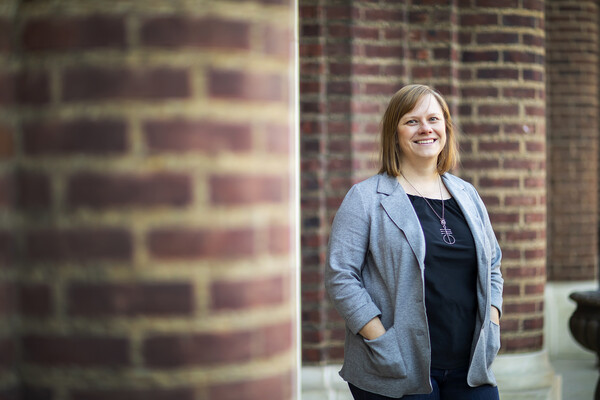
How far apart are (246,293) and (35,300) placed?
0.37 metres

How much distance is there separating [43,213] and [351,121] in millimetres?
2971

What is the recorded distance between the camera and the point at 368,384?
2.47 meters

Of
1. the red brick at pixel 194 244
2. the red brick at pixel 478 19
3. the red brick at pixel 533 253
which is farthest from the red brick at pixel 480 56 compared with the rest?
the red brick at pixel 194 244

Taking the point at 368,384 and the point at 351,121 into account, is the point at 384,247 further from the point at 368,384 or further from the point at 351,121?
the point at 351,121

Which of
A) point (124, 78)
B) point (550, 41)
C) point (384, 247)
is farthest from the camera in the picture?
point (550, 41)

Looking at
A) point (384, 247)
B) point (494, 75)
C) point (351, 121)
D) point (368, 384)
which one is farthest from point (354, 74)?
point (368, 384)

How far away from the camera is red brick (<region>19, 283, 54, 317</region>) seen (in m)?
1.23

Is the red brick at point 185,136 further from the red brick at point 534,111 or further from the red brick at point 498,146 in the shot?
the red brick at point 534,111

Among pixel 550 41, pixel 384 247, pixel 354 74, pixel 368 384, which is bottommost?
pixel 368 384

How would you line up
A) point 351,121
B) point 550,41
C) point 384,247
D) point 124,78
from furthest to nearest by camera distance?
point 550,41 → point 351,121 → point 384,247 → point 124,78

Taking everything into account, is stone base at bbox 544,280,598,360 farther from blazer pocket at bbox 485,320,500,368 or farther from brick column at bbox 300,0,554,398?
blazer pocket at bbox 485,320,500,368

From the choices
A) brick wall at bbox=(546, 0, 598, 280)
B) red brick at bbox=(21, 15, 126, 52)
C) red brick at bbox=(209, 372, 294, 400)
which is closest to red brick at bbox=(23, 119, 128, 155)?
red brick at bbox=(21, 15, 126, 52)

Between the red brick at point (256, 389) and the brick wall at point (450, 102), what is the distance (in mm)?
2783

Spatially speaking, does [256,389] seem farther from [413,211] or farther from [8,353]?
[413,211]
